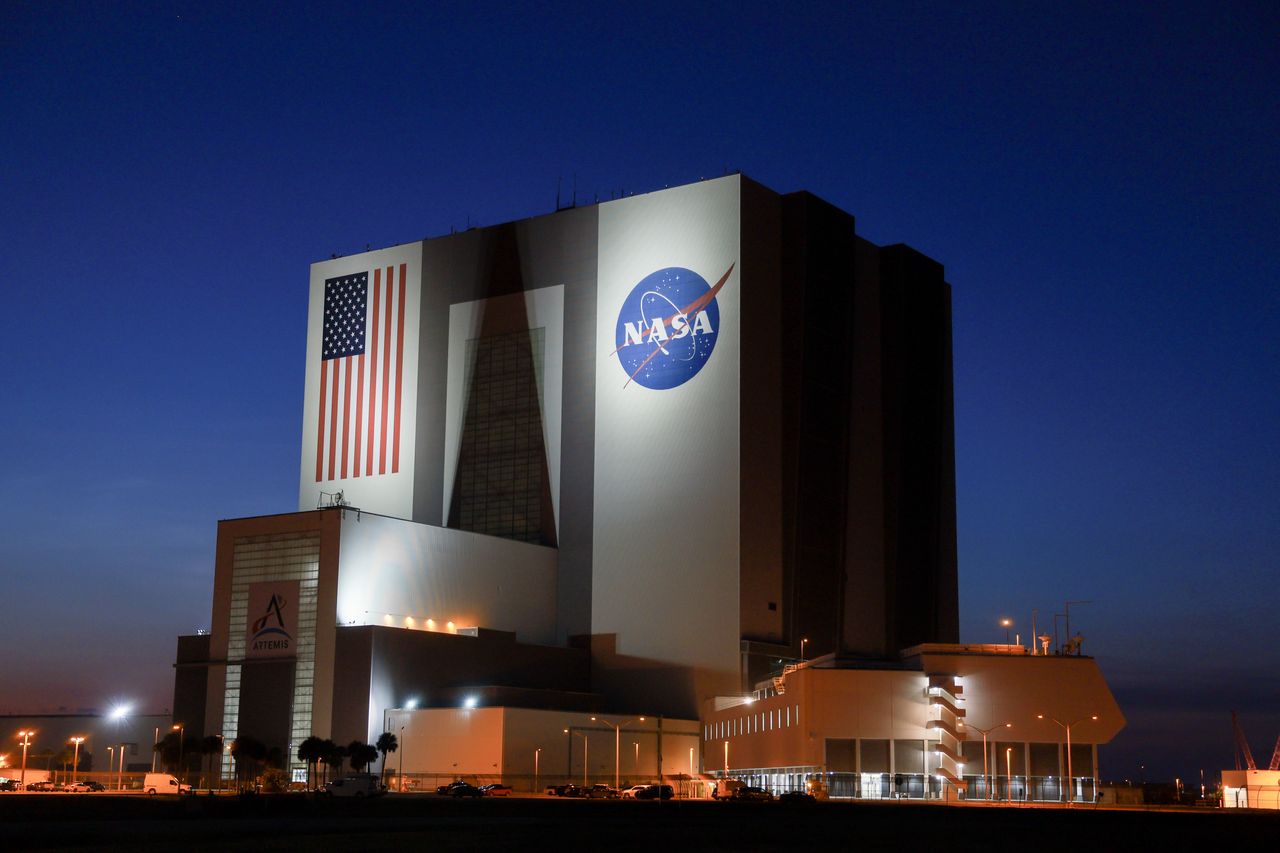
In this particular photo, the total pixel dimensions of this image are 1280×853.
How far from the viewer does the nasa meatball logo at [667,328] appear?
101 m

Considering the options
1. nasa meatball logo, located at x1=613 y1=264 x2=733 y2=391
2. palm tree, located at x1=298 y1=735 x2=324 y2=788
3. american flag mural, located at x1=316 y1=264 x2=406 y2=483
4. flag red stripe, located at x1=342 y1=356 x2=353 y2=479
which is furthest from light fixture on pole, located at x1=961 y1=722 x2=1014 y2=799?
flag red stripe, located at x1=342 y1=356 x2=353 y2=479

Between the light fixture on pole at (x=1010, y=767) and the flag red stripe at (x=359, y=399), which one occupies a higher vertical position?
the flag red stripe at (x=359, y=399)

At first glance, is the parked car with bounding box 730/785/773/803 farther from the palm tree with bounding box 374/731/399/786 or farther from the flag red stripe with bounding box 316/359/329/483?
the flag red stripe with bounding box 316/359/329/483

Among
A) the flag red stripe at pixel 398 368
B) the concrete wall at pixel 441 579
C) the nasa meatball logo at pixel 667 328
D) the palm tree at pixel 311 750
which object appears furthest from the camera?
the flag red stripe at pixel 398 368

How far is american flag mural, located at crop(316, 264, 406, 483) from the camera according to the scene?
118m

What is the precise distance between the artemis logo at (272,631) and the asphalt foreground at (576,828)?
35192mm

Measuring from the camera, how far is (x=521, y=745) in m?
92.7

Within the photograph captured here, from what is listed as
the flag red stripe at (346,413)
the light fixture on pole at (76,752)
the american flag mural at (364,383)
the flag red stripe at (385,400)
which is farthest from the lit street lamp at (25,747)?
the flag red stripe at (385,400)

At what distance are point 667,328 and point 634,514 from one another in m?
13.5

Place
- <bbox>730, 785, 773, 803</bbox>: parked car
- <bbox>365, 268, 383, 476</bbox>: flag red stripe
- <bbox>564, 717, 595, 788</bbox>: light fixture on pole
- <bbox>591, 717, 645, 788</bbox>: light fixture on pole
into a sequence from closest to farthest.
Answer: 1. <bbox>730, 785, 773, 803</bbox>: parked car
2. <bbox>591, 717, 645, 788</bbox>: light fixture on pole
3. <bbox>564, 717, 595, 788</bbox>: light fixture on pole
4. <bbox>365, 268, 383, 476</bbox>: flag red stripe

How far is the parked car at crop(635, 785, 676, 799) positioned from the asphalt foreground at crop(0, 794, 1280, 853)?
17580mm

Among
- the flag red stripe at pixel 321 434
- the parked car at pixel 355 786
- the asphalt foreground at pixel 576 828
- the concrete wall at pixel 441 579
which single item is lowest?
the parked car at pixel 355 786

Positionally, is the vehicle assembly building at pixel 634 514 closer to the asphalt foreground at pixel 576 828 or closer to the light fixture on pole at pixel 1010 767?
the light fixture on pole at pixel 1010 767

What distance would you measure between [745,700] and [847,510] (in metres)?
18.7
